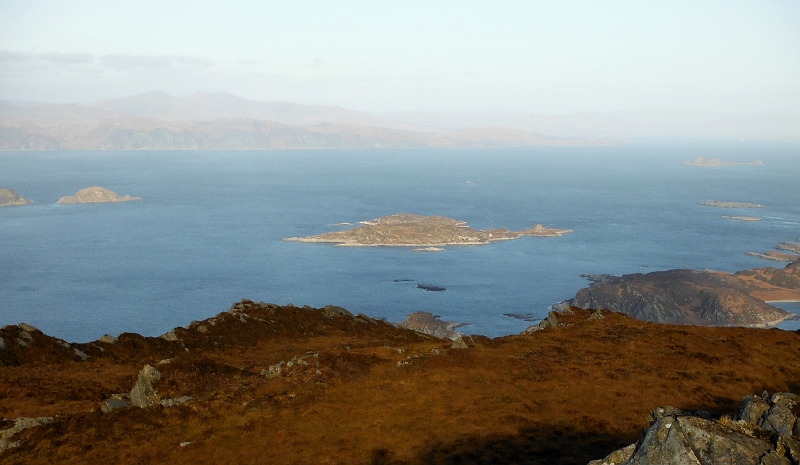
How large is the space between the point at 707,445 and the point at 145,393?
21.7m

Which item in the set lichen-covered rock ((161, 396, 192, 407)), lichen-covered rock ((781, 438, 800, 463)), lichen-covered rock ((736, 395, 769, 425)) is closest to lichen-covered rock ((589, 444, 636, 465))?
lichen-covered rock ((781, 438, 800, 463))

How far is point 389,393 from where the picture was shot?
2766 cm

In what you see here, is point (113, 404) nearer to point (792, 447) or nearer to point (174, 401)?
point (174, 401)

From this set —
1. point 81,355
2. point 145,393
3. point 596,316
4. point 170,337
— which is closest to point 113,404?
point 145,393

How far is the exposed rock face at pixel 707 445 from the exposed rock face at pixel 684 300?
148 metres

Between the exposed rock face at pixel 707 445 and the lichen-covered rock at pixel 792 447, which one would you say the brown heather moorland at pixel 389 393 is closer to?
the exposed rock face at pixel 707 445

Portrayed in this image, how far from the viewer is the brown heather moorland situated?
22.2 m

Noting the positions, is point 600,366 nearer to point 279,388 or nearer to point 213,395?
point 279,388

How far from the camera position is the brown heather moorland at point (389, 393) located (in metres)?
22.2

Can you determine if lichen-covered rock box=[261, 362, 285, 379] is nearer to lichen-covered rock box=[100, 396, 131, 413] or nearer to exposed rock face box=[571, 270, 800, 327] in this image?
lichen-covered rock box=[100, 396, 131, 413]

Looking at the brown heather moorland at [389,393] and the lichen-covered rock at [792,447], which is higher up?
the lichen-covered rock at [792,447]

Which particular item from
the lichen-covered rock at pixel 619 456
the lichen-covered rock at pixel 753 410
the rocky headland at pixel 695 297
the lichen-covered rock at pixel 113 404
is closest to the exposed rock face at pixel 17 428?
the lichen-covered rock at pixel 113 404

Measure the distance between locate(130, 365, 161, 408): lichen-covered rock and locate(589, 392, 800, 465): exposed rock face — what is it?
Result: 737 inches

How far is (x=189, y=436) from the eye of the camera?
23625 mm
